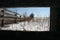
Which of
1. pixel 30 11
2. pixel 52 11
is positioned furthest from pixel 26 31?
pixel 52 11

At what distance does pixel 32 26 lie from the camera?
1301 mm

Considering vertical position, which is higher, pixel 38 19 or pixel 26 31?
pixel 38 19

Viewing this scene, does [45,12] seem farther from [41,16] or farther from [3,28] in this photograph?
[3,28]

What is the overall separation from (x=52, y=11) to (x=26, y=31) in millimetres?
338

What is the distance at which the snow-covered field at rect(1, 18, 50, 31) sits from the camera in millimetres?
1252

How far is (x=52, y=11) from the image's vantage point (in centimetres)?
118

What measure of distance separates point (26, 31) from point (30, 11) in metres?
0.22

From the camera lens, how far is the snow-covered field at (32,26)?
1.25 metres
